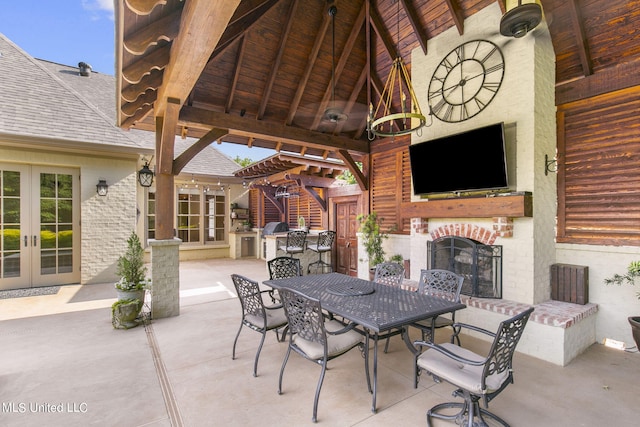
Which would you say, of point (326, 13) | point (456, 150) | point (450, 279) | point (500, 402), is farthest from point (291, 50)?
point (500, 402)

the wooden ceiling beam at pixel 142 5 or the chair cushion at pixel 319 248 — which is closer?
the wooden ceiling beam at pixel 142 5

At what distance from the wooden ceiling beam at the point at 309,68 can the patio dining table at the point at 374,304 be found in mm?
3243

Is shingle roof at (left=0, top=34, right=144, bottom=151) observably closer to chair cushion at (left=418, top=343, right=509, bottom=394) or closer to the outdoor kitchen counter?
the outdoor kitchen counter

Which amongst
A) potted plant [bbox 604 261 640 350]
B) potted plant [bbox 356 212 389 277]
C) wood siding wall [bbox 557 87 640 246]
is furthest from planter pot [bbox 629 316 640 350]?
potted plant [bbox 356 212 389 277]

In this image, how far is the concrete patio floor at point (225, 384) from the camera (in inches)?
88.2

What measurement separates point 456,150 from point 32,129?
24.7 ft

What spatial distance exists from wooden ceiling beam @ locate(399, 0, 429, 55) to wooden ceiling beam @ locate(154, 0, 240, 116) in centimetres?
344

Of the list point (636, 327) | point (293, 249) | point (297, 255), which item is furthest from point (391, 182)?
point (636, 327)

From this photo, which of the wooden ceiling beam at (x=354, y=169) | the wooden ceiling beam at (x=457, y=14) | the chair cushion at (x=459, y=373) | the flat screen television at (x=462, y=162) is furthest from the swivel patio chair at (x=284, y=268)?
the wooden ceiling beam at (x=457, y=14)

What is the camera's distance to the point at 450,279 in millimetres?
3359

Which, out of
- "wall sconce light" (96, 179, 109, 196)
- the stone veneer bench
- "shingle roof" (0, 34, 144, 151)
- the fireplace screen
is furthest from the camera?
"wall sconce light" (96, 179, 109, 196)

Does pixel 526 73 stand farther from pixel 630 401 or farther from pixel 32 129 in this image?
pixel 32 129

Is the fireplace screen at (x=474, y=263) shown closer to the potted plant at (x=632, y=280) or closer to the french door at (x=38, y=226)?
the potted plant at (x=632, y=280)

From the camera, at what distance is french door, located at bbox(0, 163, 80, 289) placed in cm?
584
